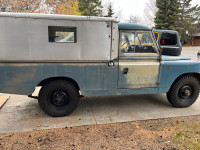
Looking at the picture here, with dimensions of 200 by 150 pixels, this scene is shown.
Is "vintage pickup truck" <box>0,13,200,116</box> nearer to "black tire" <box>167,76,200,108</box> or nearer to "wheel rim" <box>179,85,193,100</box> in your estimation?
"black tire" <box>167,76,200,108</box>

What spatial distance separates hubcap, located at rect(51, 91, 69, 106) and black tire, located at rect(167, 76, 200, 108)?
8.57 ft

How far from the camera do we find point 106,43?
3.45 metres

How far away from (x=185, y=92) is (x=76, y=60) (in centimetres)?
287

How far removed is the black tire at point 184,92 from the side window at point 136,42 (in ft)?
3.66

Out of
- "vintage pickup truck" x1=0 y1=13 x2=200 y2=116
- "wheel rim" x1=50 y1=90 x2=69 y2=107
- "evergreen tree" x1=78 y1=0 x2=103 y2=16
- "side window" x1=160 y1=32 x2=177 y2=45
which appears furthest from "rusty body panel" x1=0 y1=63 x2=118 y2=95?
"evergreen tree" x1=78 y1=0 x2=103 y2=16

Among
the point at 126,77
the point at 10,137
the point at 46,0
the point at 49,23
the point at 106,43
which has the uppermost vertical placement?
the point at 46,0

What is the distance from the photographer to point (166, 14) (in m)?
28.7

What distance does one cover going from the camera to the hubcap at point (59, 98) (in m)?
3.61

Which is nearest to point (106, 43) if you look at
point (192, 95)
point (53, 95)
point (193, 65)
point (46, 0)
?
point (53, 95)

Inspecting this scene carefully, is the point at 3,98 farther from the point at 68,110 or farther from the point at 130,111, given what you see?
the point at 130,111

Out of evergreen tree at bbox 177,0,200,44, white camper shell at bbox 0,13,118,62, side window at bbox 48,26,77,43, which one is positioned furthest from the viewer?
evergreen tree at bbox 177,0,200,44

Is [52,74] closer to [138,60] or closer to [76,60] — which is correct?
[76,60]

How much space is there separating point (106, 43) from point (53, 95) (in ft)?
5.21

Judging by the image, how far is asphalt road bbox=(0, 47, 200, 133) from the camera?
3451 millimetres
